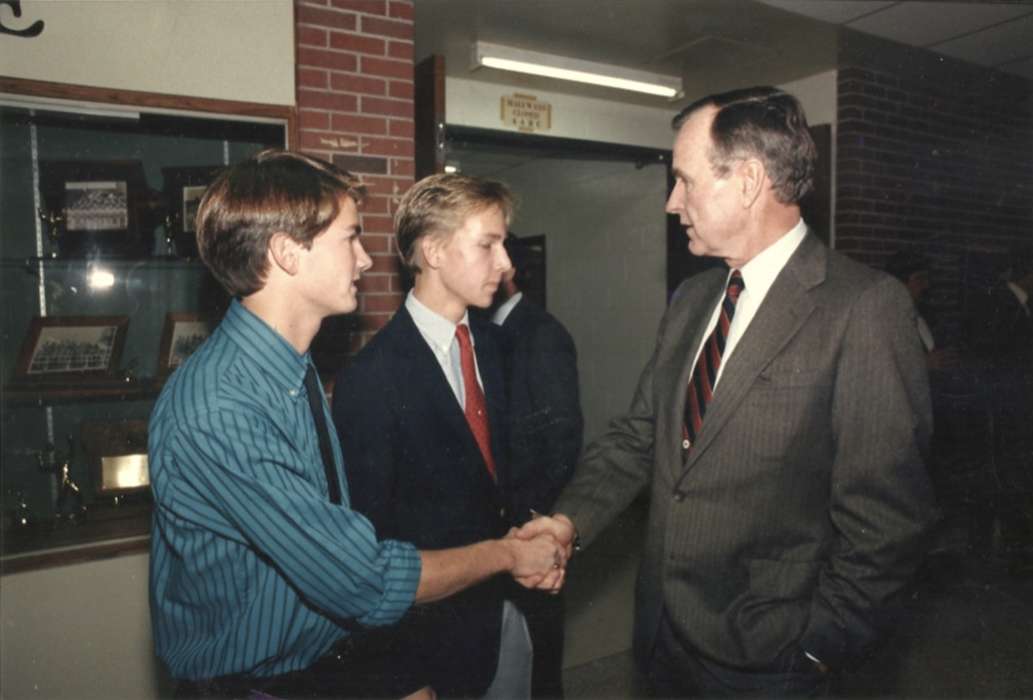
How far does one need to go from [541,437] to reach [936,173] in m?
4.93

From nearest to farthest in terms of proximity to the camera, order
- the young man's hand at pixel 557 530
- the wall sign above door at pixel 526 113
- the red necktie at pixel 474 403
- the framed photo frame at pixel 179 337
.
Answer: the young man's hand at pixel 557 530
the red necktie at pixel 474 403
the framed photo frame at pixel 179 337
the wall sign above door at pixel 526 113

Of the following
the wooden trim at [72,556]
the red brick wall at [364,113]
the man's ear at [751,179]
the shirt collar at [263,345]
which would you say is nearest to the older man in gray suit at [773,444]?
the man's ear at [751,179]

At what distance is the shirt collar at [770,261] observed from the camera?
1697 mm

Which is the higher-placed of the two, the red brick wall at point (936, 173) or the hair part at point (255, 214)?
the red brick wall at point (936, 173)

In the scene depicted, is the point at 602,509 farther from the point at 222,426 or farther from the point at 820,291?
the point at 222,426

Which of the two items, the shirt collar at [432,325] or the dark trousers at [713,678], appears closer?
the dark trousers at [713,678]

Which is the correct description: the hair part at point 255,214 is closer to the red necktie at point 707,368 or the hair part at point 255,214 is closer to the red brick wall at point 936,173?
the red necktie at point 707,368

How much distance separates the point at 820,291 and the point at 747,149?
16.0 inches

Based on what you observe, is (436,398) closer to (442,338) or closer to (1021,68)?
(442,338)

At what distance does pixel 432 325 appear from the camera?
6.81ft

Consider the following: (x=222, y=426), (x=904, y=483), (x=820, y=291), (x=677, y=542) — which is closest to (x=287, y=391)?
(x=222, y=426)

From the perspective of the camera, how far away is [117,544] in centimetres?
265

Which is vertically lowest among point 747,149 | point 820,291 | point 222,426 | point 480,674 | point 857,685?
point 857,685

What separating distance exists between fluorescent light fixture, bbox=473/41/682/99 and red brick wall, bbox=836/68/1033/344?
54.6 inches
